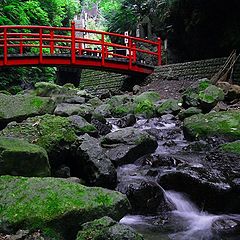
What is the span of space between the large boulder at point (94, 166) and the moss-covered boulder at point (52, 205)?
1.10m

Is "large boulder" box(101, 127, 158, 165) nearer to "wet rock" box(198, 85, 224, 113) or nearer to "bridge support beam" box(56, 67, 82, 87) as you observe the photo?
"wet rock" box(198, 85, 224, 113)

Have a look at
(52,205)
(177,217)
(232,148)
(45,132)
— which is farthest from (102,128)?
(52,205)

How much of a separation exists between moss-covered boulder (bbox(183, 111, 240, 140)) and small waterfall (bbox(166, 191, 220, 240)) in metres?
2.28

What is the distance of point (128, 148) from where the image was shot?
216 inches

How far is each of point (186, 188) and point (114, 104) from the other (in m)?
6.69

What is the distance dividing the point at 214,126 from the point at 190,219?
2.81m

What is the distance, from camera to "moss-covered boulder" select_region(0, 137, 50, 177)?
3604 millimetres

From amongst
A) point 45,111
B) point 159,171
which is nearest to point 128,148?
point 159,171

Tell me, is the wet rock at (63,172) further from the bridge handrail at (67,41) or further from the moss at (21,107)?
the bridge handrail at (67,41)

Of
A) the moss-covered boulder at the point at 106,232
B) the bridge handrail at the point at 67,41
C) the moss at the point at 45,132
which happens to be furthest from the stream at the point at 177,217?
the bridge handrail at the point at 67,41

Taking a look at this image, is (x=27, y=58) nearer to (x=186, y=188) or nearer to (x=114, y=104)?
(x=114, y=104)

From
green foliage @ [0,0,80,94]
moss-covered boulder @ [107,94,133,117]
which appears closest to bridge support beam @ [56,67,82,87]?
green foliage @ [0,0,80,94]

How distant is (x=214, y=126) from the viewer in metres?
6.34

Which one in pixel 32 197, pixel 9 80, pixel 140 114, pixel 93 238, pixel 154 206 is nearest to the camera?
pixel 93 238
